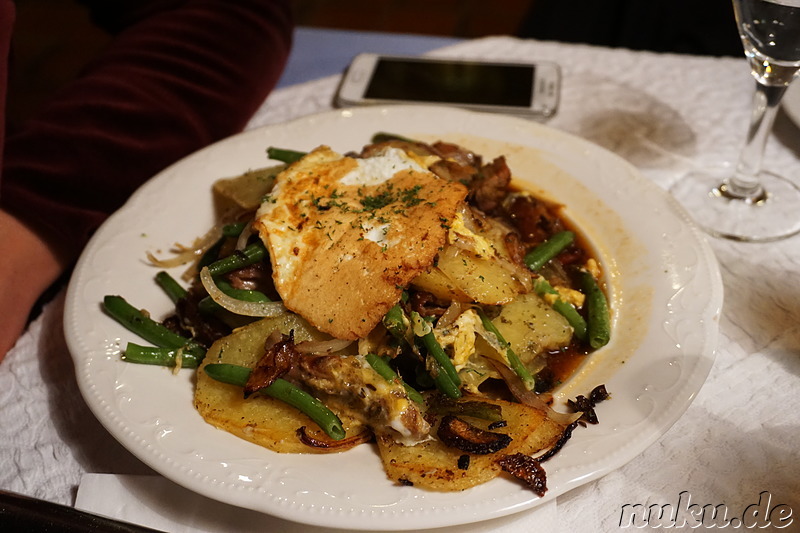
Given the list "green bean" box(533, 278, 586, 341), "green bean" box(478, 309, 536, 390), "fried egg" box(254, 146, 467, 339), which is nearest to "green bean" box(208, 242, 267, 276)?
"fried egg" box(254, 146, 467, 339)

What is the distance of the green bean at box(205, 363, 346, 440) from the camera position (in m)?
1.79

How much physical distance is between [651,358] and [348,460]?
0.88m

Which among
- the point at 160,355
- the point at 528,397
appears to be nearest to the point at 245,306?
the point at 160,355

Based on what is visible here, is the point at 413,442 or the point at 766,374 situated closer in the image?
the point at 413,442

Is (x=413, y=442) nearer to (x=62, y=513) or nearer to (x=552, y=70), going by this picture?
(x=62, y=513)

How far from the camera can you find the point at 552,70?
3.49m

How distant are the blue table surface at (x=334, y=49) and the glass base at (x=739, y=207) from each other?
5.44ft

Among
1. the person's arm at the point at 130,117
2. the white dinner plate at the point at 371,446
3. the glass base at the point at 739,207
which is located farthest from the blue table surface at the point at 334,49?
the glass base at the point at 739,207

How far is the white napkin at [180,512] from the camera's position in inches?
68.2

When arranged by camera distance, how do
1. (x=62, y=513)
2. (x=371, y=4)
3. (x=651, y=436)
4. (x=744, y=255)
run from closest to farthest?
(x=62, y=513) → (x=651, y=436) → (x=744, y=255) → (x=371, y=4)

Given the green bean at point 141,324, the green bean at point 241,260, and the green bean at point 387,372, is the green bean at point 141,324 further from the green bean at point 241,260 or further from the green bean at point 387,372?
the green bean at point 387,372

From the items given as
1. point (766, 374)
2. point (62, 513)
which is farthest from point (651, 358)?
point (62, 513)

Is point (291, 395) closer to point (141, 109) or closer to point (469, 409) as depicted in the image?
point (469, 409)

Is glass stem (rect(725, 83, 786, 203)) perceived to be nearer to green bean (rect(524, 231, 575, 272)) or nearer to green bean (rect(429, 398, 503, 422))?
green bean (rect(524, 231, 575, 272))
